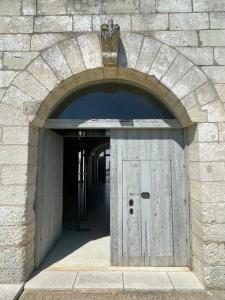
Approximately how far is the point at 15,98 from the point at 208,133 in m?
2.50

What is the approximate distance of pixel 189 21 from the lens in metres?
3.29

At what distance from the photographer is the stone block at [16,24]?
3.29m

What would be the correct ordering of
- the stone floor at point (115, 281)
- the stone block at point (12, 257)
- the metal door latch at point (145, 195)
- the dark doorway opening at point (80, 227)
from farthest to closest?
the dark doorway opening at point (80, 227), the metal door latch at point (145, 195), the stone block at point (12, 257), the stone floor at point (115, 281)

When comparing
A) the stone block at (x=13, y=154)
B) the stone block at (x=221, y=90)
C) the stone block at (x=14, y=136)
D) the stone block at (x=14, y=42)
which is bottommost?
the stone block at (x=13, y=154)

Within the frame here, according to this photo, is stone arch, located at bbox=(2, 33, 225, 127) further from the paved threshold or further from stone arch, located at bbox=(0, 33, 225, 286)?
the paved threshold

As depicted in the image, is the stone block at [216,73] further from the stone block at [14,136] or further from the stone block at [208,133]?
the stone block at [14,136]

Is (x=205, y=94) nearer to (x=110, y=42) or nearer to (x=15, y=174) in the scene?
(x=110, y=42)

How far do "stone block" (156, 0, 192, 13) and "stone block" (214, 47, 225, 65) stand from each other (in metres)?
0.66

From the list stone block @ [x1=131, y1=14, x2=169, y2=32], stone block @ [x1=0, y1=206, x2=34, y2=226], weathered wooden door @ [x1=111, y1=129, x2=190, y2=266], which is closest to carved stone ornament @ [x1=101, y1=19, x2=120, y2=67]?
stone block @ [x1=131, y1=14, x2=169, y2=32]

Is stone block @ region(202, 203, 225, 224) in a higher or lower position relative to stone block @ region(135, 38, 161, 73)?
lower

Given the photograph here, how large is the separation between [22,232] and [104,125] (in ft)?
5.78

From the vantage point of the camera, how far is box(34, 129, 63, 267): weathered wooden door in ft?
11.3

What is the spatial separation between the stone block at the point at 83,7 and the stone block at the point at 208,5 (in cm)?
130

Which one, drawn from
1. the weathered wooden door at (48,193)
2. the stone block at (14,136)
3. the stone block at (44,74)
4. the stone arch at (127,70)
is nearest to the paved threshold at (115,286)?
the weathered wooden door at (48,193)
